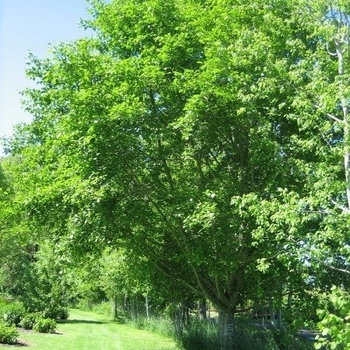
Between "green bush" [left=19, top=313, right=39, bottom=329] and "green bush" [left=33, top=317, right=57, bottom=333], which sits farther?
"green bush" [left=19, top=313, right=39, bottom=329]

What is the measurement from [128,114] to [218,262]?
4956 millimetres

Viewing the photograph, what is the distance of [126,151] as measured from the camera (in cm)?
1133

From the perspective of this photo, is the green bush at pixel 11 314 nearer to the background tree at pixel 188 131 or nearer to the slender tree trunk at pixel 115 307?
the background tree at pixel 188 131

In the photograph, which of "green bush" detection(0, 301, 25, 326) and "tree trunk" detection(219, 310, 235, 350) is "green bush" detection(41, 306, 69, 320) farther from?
"tree trunk" detection(219, 310, 235, 350)

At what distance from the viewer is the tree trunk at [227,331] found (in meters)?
13.1

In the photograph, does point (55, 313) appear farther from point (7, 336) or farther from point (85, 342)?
point (7, 336)

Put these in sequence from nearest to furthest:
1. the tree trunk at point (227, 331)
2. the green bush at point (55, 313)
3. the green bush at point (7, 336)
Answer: the tree trunk at point (227, 331) < the green bush at point (7, 336) < the green bush at point (55, 313)

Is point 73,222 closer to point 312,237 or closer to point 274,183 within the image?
point 274,183

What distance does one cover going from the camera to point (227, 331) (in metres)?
13.2

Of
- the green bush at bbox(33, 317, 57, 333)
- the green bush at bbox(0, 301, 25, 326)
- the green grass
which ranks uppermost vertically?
the green bush at bbox(0, 301, 25, 326)

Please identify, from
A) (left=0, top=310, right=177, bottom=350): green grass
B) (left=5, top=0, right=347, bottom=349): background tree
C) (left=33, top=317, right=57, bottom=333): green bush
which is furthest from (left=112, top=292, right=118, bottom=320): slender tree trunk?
(left=5, top=0, right=347, bottom=349): background tree

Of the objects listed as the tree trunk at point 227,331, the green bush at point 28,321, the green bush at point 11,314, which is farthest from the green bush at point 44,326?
the tree trunk at point 227,331

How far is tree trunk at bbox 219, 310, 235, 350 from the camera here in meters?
13.1

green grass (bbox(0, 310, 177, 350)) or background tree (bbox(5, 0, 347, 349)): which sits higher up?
background tree (bbox(5, 0, 347, 349))
